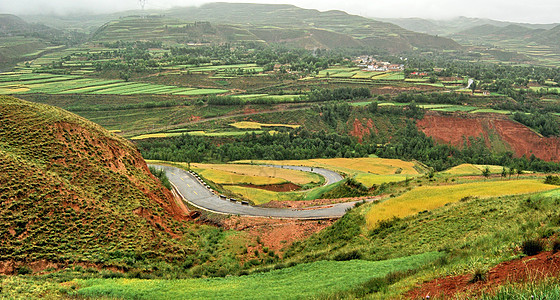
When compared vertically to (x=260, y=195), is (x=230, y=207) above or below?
above

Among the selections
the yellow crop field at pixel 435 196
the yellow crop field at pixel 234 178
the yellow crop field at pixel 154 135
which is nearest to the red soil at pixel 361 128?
the yellow crop field at pixel 234 178

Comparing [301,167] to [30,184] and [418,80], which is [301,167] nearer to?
[30,184]

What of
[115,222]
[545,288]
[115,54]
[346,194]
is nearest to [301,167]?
[346,194]

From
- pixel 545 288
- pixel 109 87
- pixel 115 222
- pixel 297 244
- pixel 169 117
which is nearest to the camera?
pixel 545 288

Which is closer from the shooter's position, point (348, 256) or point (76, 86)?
point (348, 256)

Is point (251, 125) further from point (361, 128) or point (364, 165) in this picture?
point (364, 165)

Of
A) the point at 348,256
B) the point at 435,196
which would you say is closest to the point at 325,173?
the point at 435,196

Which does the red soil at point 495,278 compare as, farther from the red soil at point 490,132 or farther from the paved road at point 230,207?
the red soil at point 490,132
